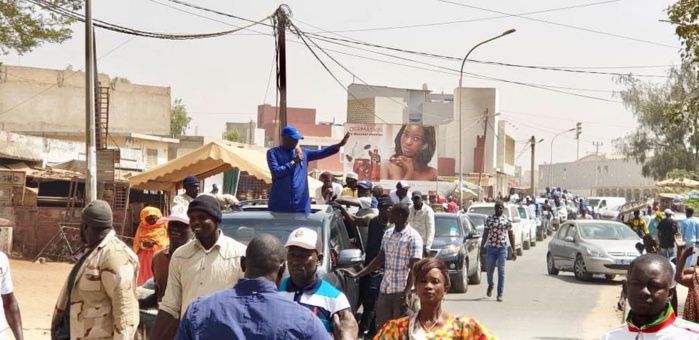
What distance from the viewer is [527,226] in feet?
111

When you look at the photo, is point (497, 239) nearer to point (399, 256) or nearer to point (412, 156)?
point (399, 256)

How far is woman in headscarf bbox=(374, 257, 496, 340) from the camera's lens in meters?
4.84

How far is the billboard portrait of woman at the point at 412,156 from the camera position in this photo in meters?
49.2

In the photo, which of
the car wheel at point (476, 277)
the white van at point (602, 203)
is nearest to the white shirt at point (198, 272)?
the car wheel at point (476, 277)

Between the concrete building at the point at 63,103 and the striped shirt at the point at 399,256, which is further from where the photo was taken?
the concrete building at the point at 63,103

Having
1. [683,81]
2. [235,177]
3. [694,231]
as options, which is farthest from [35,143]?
[683,81]

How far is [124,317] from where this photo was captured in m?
5.61

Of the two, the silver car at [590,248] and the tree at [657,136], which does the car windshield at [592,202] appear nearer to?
the tree at [657,136]

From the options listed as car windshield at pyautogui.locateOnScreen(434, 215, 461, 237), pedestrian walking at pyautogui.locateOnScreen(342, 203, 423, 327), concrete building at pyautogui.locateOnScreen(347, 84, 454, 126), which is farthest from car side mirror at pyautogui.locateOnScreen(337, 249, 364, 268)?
concrete building at pyautogui.locateOnScreen(347, 84, 454, 126)

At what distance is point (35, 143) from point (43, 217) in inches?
258

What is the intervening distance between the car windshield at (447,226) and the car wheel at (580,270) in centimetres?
340

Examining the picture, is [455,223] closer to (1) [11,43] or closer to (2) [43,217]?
(1) [11,43]

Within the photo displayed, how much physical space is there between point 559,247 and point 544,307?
21.4ft

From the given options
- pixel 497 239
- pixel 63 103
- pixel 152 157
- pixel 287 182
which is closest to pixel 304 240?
pixel 287 182
